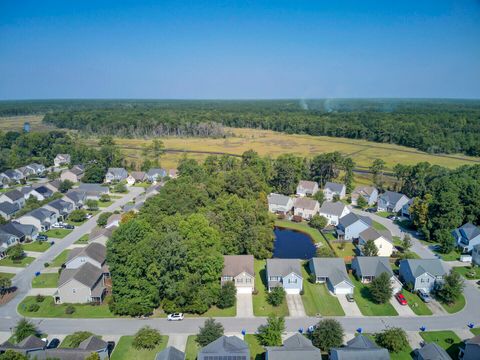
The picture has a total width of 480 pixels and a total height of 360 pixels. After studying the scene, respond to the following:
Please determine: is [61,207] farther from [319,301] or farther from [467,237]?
[467,237]

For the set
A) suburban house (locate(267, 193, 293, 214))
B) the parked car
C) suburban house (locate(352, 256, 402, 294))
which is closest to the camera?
the parked car

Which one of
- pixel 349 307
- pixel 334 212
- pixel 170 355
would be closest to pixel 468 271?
pixel 349 307

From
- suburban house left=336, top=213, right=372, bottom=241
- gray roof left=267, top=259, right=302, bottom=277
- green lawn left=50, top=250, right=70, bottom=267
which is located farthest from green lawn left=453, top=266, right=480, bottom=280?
green lawn left=50, top=250, right=70, bottom=267

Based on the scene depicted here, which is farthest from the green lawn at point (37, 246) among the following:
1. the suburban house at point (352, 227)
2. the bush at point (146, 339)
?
the suburban house at point (352, 227)

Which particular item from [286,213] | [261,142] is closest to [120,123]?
[261,142]

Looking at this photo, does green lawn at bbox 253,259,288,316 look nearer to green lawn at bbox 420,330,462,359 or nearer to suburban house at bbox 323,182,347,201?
green lawn at bbox 420,330,462,359

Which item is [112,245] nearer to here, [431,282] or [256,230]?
[256,230]

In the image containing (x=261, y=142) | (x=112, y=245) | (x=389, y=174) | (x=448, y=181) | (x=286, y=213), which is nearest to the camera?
(x=112, y=245)

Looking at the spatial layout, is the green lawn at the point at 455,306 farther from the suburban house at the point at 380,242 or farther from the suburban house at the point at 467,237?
the suburban house at the point at 467,237
